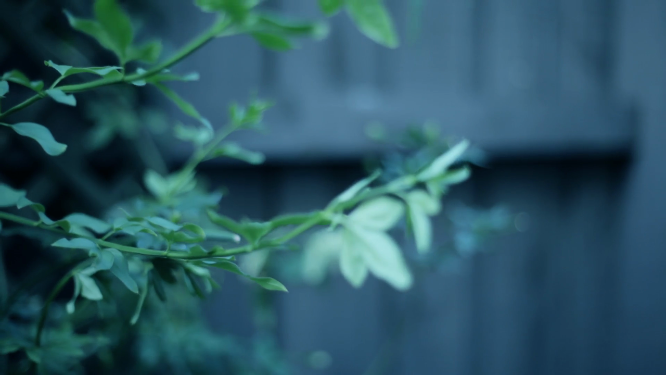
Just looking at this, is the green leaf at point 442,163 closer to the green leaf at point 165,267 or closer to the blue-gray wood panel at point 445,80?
the green leaf at point 165,267

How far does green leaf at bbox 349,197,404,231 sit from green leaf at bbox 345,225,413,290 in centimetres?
1

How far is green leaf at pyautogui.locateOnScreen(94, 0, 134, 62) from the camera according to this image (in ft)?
0.90

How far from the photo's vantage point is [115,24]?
0.28m

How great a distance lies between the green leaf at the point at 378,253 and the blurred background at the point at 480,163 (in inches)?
26.1

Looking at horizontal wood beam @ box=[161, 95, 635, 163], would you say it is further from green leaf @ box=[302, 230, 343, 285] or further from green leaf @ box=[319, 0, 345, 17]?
green leaf @ box=[319, 0, 345, 17]

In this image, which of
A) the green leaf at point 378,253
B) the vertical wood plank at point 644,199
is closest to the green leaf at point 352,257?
the green leaf at point 378,253

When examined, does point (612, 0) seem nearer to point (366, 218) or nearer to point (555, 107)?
point (555, 107)

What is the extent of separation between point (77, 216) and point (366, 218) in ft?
0.59

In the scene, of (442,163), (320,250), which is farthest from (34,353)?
(320,250)

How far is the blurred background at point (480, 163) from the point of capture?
1016 millimetres

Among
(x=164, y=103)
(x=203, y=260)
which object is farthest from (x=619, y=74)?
(x=203, y=260)

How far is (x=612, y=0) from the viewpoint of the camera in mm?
1105

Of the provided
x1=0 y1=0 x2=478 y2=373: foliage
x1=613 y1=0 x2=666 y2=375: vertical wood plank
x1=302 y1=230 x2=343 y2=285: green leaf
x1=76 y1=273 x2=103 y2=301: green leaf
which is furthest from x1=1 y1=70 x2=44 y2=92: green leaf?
x1=613 y1=0 x2=666 y2=375: vertical wood plank

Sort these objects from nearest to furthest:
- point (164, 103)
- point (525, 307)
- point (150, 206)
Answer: point (150, 206), point (164, 103), point (525, 307)
